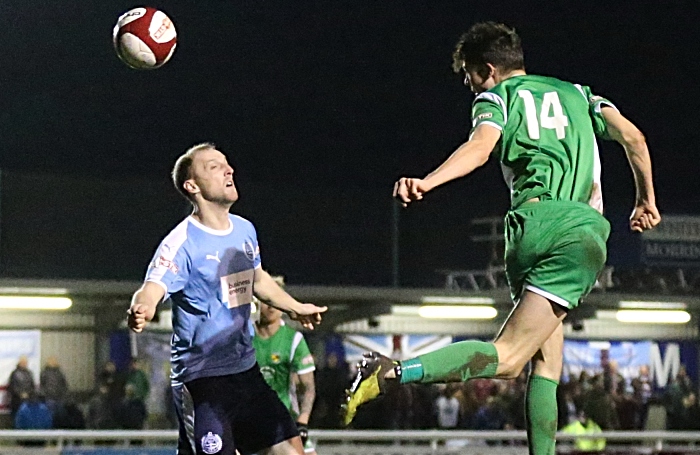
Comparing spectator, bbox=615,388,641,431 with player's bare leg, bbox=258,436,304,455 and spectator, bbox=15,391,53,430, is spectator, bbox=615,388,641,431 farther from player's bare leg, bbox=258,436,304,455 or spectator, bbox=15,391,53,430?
→ player's bare leg, bbox=258,436,304,455

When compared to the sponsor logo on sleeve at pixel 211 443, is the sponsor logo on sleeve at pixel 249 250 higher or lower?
higher

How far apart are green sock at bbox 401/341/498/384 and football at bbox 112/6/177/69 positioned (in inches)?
154

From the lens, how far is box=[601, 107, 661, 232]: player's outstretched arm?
6.49 meters

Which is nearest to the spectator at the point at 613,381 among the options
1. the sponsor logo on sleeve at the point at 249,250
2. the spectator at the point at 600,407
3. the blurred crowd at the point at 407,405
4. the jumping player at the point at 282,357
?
the blurred crowd at the point at 407,405

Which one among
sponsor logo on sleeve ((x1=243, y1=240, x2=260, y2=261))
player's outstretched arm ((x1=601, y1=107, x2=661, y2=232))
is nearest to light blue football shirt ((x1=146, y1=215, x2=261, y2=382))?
sponsor logo on sleeve ((x1=243, y1=240, x2=260, y2=261))

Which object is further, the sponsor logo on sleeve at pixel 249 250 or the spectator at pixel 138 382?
the spectator at pixel 138 382

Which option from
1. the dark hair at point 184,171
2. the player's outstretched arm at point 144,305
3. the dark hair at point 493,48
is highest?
the dark hair at point 493,48

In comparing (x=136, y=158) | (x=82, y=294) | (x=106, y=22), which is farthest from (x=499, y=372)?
(x=106, y=22)

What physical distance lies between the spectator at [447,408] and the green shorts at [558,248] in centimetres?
1398

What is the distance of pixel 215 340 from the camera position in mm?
7047

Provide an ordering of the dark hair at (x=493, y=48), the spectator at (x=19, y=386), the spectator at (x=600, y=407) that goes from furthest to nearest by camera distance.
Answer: the spectator at (x=600, y=407), the spectator at (x=19, y=386), the dark hair at (x=493, y=48)

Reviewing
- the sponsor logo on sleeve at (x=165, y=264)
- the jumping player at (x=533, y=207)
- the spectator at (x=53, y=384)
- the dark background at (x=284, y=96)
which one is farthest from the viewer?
the dark background at (x=284, y=96)

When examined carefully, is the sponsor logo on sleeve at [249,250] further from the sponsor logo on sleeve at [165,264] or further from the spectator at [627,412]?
the spectator at [627,412]

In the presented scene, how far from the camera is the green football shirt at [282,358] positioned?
1073 cm
